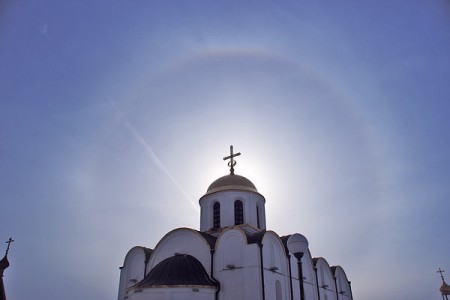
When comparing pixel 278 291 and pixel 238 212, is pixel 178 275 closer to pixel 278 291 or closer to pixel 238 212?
pixel 278 291

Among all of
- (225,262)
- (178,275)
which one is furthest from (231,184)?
(178,275)

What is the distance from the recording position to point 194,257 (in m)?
18.7

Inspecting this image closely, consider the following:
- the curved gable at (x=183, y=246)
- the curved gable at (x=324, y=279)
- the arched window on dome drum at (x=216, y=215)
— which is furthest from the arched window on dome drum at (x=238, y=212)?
the curved gable at (x=324, y=279)

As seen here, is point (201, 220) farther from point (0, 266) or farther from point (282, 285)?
point (0, 266)

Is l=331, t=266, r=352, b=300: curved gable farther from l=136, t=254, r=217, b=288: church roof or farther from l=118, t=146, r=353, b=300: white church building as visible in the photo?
l=136, t=254, r=217, b=288: church roof

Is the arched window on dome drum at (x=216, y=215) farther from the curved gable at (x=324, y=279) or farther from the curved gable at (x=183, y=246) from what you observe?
the curved gable at (x=324, y=279)

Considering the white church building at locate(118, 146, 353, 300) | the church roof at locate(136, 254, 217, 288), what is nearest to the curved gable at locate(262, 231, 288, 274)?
the white church building at locate(118, 146, 353, 300)

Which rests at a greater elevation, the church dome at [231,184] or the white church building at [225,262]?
the church dome at [231,184]

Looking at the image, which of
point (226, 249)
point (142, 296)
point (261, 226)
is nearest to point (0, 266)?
point (142, 296)

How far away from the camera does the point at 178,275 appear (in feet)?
53.3

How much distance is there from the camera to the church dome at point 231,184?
22094mm

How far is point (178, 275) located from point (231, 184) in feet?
24.8

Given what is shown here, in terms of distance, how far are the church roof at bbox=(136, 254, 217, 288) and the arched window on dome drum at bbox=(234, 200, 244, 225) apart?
4313 mm

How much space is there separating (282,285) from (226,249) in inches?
140
